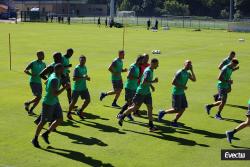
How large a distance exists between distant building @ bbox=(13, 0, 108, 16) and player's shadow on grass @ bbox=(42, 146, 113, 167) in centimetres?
12100

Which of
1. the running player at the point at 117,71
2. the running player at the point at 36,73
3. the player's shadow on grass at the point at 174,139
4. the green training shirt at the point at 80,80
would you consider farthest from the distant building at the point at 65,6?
the player's shadow on grass at the point at 174,139

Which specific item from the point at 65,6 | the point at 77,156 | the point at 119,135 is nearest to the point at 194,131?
the point at 119,135

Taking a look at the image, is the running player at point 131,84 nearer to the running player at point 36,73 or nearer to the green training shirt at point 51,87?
the running player at point 36,73

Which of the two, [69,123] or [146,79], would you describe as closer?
[146,79]

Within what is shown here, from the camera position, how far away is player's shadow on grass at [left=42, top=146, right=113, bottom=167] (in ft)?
34.9

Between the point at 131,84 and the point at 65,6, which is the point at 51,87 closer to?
the point at 131,84

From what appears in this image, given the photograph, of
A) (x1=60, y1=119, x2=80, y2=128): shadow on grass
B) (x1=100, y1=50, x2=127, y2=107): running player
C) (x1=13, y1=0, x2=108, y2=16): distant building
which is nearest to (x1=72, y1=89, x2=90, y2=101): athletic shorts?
(x1=60, y1=119, x2=80, y2=128): shadow on grass

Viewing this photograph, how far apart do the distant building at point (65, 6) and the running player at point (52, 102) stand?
12075 cm

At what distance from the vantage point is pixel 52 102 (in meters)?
11.4

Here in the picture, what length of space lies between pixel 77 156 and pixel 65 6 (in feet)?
416

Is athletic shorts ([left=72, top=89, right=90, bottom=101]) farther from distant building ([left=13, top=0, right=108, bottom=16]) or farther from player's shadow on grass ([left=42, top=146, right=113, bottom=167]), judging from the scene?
distant building ([left=13, top=0, right=108, bottom=16])

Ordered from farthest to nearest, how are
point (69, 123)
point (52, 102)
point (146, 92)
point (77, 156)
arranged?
1. point (69, 123)
2. point (146, 92)
3. point (52, 102)
4. point (77, 156)

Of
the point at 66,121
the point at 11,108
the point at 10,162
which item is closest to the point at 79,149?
the point at 10,162

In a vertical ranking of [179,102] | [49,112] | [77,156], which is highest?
[49,112]
